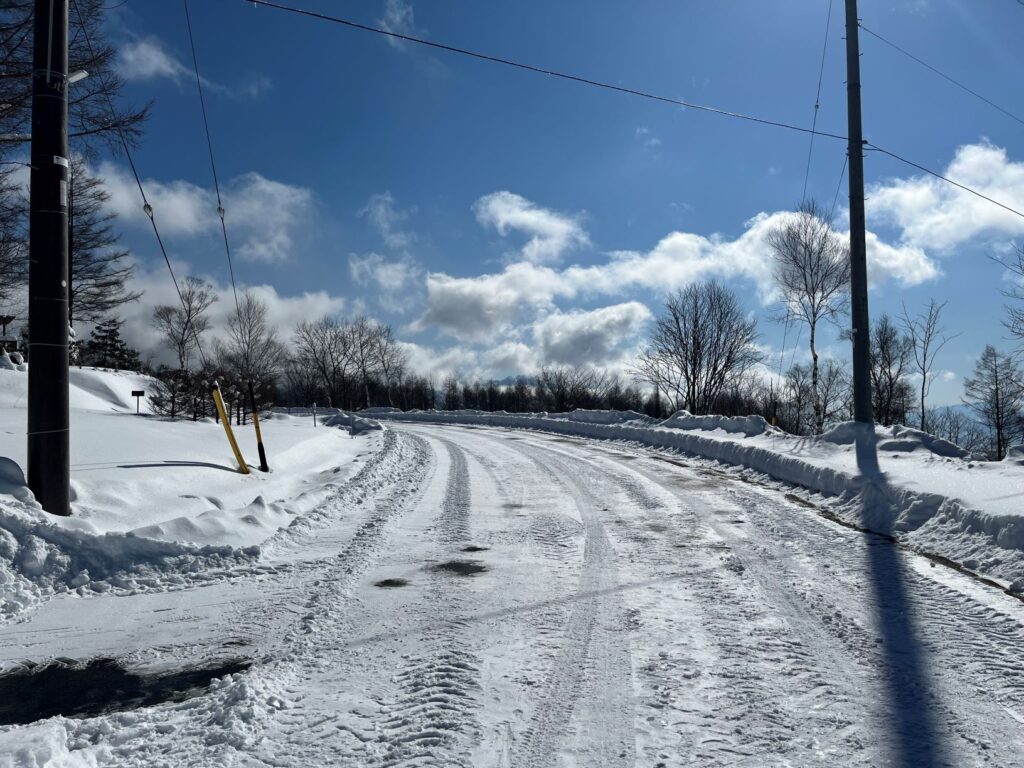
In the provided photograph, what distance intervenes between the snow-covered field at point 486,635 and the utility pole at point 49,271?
0.42 metres

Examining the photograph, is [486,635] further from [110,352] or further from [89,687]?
[110,352]

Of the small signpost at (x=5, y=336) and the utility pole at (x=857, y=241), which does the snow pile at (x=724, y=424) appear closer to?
the utility pole at (x=857, y=241)

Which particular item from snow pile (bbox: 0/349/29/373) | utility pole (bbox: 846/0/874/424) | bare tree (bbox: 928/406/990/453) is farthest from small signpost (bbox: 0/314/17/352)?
bare tree (bbox: 928/406/990/453)

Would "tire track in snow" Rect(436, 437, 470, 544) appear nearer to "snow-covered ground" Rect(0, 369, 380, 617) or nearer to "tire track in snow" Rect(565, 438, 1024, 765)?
"snow-covered ground" Rect(0, 369, 380, 617)

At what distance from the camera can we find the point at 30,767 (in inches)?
108

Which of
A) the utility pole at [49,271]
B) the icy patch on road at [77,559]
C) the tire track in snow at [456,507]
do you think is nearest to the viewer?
the icy patch on road at [77,559]

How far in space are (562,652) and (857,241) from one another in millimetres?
12325

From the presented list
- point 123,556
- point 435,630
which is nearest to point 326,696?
point 435,630

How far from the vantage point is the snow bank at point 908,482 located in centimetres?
627

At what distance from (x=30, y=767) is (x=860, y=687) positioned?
399 cm

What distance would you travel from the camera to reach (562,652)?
4.12 meters

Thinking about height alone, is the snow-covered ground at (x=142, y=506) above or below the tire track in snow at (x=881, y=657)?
above

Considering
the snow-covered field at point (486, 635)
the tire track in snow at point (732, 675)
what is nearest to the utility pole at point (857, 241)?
the snow-covered field at point (486, 635)

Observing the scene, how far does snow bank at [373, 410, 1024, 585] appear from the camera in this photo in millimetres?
6270
